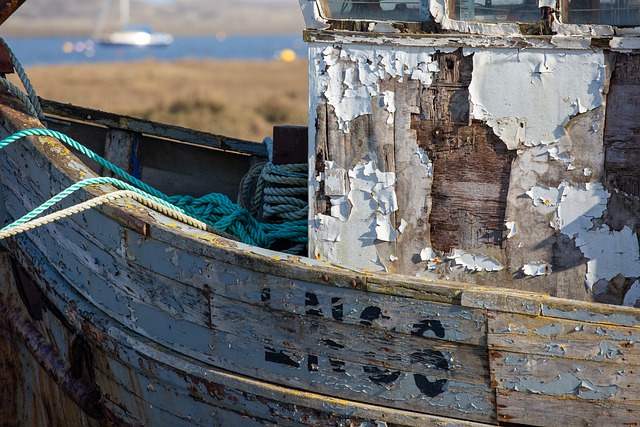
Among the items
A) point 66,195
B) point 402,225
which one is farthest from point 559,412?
point 66,195

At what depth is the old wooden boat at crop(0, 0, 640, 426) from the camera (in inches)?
89.9

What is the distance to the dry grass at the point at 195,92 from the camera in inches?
625

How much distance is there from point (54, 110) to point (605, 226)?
3388 mm

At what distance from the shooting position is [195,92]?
18.5m

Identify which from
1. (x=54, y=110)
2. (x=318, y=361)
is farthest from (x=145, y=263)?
(x=54, y=110)

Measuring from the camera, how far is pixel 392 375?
2.39 metres

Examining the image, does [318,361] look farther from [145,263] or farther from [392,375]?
[145,263]

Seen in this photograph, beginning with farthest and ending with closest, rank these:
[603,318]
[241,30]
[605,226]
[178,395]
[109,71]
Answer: [241,30] < [109,71] < [178,395] < [605,226] < [603,318]

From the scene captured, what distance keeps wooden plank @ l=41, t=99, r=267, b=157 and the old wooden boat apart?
169 cm

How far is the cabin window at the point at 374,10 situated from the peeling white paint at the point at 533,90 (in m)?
0.29

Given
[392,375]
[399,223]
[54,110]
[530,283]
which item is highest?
[54,110]

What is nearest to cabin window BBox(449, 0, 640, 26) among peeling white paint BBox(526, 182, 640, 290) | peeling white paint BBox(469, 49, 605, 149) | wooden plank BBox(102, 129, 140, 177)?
peeling white paint BBox(469, 49, 605, 149)

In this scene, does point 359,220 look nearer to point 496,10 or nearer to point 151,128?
point 496,10

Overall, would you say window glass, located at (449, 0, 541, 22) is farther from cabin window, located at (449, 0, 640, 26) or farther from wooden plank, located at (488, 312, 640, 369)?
wooden plank, located at (488, 312, 640, 369)
